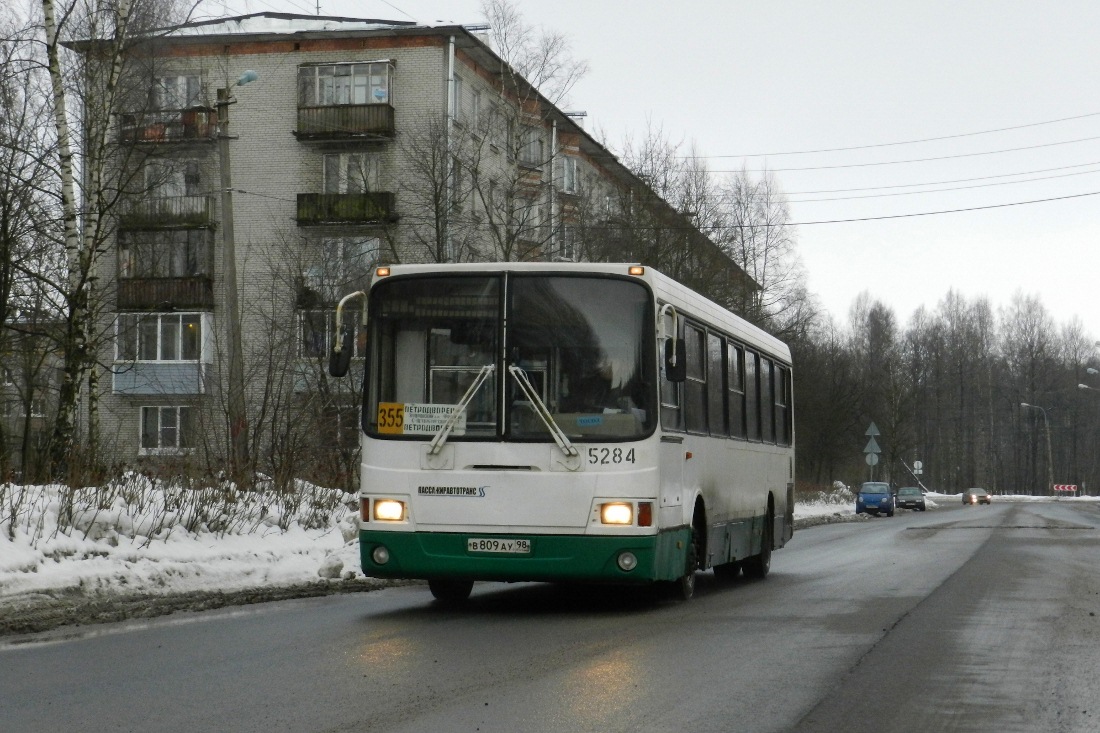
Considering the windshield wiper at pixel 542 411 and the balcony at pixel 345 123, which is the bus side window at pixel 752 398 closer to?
the windshield wiper at pixel 542 411

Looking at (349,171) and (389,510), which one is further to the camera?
(349,171)

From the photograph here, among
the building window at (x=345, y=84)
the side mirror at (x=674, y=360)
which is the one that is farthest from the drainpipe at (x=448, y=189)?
the side mirror at (x=674, y=360)

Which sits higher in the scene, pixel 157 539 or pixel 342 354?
pixel 342 354

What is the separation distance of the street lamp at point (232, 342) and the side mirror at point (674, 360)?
27.6 feet

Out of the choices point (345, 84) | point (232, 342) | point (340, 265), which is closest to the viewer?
point (232, 342)

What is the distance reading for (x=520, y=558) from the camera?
11.9 m

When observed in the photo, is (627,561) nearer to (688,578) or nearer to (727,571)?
(688,578)

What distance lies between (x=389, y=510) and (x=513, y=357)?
1592 millimetres

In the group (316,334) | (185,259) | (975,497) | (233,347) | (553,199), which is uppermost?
(553,199)

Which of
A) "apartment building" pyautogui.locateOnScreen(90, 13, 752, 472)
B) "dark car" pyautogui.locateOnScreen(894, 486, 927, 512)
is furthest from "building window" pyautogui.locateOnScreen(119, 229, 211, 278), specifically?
"dark car" pyautogui.locateOnScreen(894, 486, 927, 512)

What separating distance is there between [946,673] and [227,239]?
1742 centimetres

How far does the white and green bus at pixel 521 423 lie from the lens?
11.9m

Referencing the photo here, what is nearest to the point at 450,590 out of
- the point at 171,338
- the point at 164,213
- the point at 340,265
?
the point at 164,213

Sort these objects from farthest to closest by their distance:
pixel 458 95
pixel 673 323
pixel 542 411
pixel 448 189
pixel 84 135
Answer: pixel 458 95, pixel 448 189, pixel 84 135, pixel 673 323, pixel 542 411
